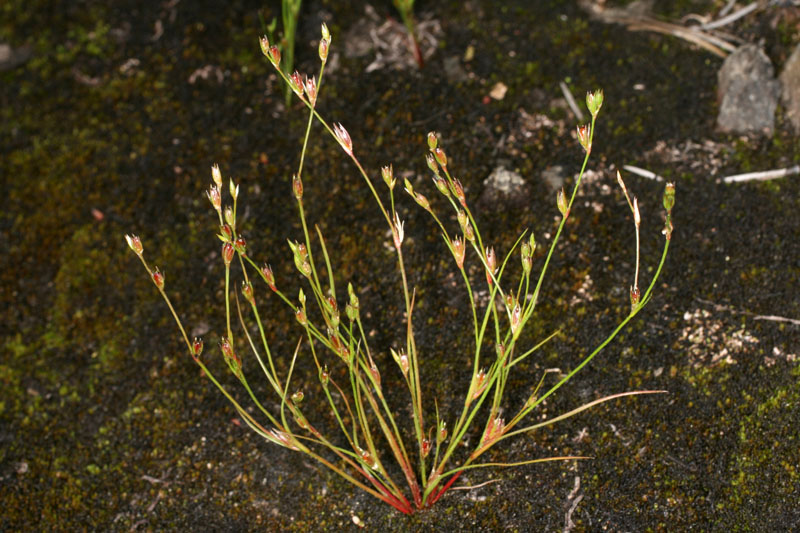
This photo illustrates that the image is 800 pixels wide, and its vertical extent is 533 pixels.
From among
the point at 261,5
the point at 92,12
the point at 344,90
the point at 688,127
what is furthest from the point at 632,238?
the point at 92,12

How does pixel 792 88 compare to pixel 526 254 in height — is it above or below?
above

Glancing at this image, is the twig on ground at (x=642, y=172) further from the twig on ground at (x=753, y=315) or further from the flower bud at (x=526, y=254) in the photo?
the flower bud at (x=526, y=254)

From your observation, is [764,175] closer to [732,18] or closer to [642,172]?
[642,172]

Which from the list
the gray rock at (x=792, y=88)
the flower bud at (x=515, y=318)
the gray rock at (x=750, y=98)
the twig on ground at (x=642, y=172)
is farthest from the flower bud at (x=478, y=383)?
the gray rock at (x=792, y=88)

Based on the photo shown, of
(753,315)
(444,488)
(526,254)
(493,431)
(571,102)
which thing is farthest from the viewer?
(571,102)

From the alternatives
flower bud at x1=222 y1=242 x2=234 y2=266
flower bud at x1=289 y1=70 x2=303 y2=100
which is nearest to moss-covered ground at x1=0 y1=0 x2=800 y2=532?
flower bud at x1=222 y1=242 x2=234 y2=266

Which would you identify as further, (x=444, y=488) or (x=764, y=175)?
(x=764, y=175)

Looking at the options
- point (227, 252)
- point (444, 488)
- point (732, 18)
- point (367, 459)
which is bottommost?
point (444, 488)

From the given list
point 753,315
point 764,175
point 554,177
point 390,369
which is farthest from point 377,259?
point 764,175

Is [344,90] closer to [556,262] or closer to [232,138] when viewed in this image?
[232,138]
